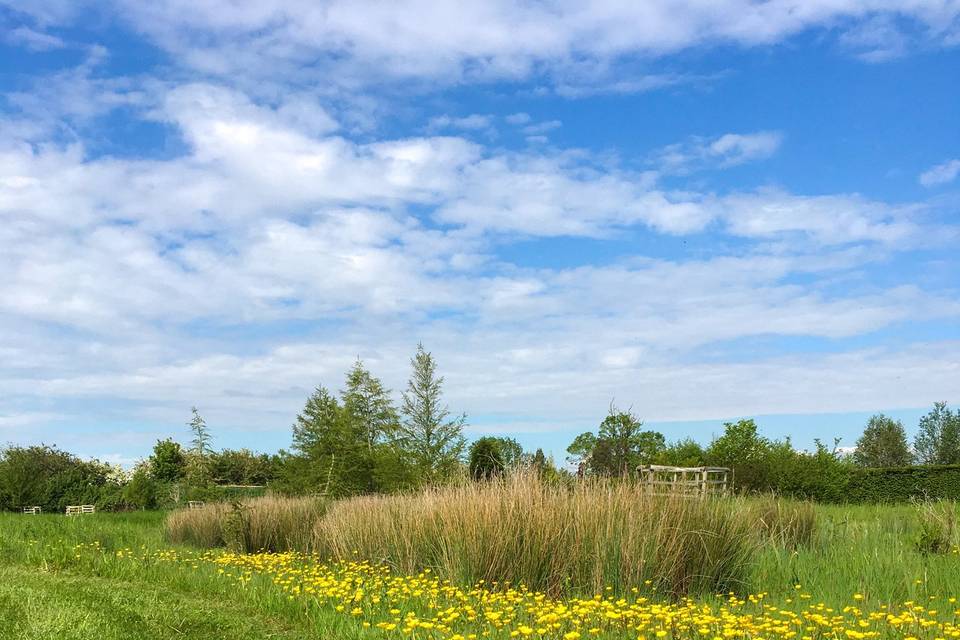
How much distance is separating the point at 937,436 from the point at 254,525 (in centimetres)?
4838

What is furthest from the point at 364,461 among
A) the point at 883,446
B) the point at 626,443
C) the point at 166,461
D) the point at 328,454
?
the point at 883,446

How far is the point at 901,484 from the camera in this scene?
22.8 m

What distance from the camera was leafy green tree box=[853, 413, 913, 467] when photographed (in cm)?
4803

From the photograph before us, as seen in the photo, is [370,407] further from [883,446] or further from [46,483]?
[883,446]

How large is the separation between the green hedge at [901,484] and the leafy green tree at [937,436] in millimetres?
25207

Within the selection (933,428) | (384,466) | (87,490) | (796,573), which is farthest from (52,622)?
(933,428)

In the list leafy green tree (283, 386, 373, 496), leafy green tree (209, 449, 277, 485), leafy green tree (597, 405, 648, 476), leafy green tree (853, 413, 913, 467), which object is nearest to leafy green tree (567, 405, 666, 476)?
leafy green tree (597, 405, 648, 476)

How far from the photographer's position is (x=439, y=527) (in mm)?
8648

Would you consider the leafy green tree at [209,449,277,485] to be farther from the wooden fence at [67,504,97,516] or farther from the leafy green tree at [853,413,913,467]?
the leafy green tree at [853,413,913,467]

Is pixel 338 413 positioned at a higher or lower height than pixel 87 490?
higher

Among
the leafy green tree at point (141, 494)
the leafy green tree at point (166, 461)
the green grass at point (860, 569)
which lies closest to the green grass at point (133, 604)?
the green grass at point (860, 569)

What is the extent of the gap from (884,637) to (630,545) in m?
2.54

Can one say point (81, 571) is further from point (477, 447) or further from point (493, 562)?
point (477, 447)

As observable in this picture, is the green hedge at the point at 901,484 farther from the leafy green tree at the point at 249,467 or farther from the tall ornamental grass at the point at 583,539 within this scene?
the leafy green tree at the point at 249,467
